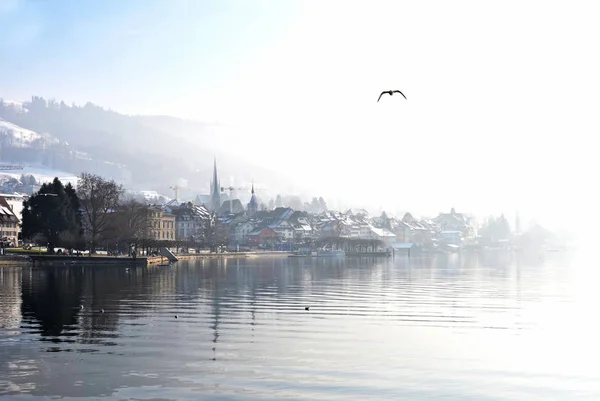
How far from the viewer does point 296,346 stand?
30.1m

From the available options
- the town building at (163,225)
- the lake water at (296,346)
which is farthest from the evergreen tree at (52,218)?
the town building at (163,225)

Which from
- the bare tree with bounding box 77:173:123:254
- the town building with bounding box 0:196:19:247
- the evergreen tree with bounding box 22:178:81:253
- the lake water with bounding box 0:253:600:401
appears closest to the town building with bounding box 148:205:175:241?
the town building with bounding box 0:196:19:247

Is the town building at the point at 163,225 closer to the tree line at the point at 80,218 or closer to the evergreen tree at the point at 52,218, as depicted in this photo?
the tree line at the point at 80,218

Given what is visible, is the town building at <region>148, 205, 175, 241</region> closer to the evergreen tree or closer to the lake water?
the evergreen tree

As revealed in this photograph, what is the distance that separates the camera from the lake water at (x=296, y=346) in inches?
912

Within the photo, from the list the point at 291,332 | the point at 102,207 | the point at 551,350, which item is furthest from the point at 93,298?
the point at 102,207

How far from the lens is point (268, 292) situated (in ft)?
187

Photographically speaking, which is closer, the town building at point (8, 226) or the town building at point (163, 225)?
the town building at point (8, 226)

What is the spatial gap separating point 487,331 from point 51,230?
8422cm

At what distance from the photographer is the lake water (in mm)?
23156

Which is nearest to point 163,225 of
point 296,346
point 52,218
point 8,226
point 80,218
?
point 8,226

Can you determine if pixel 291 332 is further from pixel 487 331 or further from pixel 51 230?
pixel 51 230

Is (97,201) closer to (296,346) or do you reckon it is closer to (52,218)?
(52,218)

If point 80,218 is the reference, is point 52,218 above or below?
below
